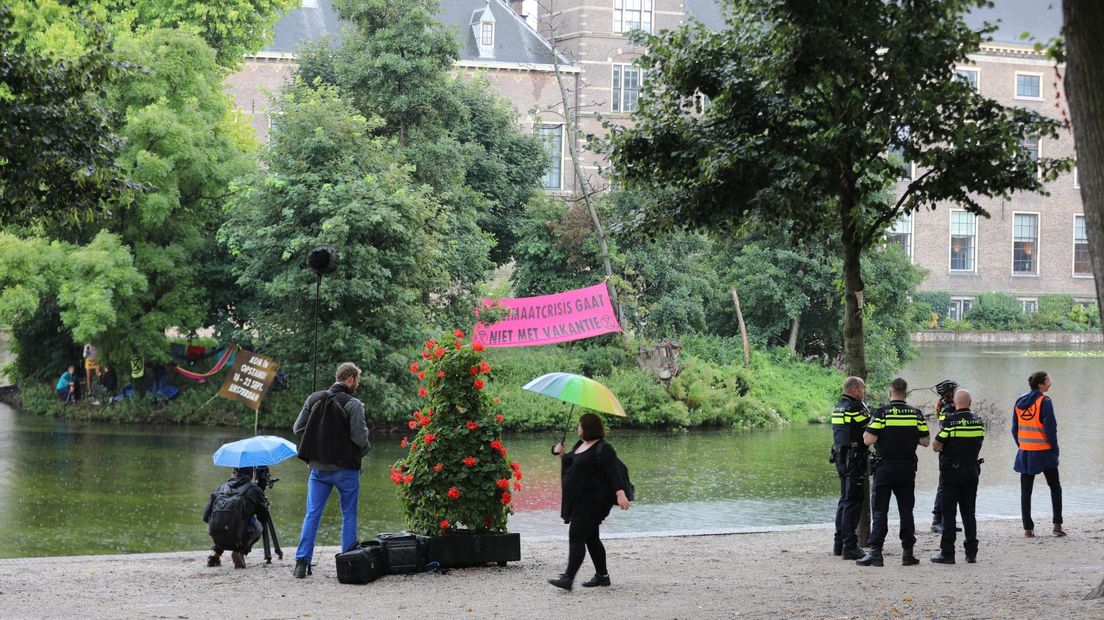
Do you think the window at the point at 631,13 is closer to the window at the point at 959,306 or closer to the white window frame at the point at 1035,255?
the window at the point at 959,306

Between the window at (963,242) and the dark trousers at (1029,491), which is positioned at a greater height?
the window at (963,242)

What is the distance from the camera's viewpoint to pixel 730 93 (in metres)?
12.3

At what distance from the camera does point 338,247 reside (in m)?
23.5

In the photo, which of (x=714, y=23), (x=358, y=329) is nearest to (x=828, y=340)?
(x=358, y=329)

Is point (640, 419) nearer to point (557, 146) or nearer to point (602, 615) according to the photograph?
point (602, 615)

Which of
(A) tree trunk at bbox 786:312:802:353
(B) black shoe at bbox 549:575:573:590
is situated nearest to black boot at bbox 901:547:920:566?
(B) black shoe at bbox 549:575:573:590

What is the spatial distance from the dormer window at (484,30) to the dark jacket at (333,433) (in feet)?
152

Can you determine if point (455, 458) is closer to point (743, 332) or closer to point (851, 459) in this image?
point (851, 459)

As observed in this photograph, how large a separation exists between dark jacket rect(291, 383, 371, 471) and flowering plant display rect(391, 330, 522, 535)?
0.52m

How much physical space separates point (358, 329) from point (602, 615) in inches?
632

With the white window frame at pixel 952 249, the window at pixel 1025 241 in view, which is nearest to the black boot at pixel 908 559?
the white window frame at pixel 952 249

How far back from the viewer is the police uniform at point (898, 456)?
10.2 meters

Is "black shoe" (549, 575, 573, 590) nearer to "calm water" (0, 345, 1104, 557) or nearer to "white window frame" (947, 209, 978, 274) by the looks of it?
"calm water" (0, 345, 1104, 557)

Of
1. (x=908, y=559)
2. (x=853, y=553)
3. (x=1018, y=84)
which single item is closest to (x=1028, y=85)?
(x=1018, y=84)
